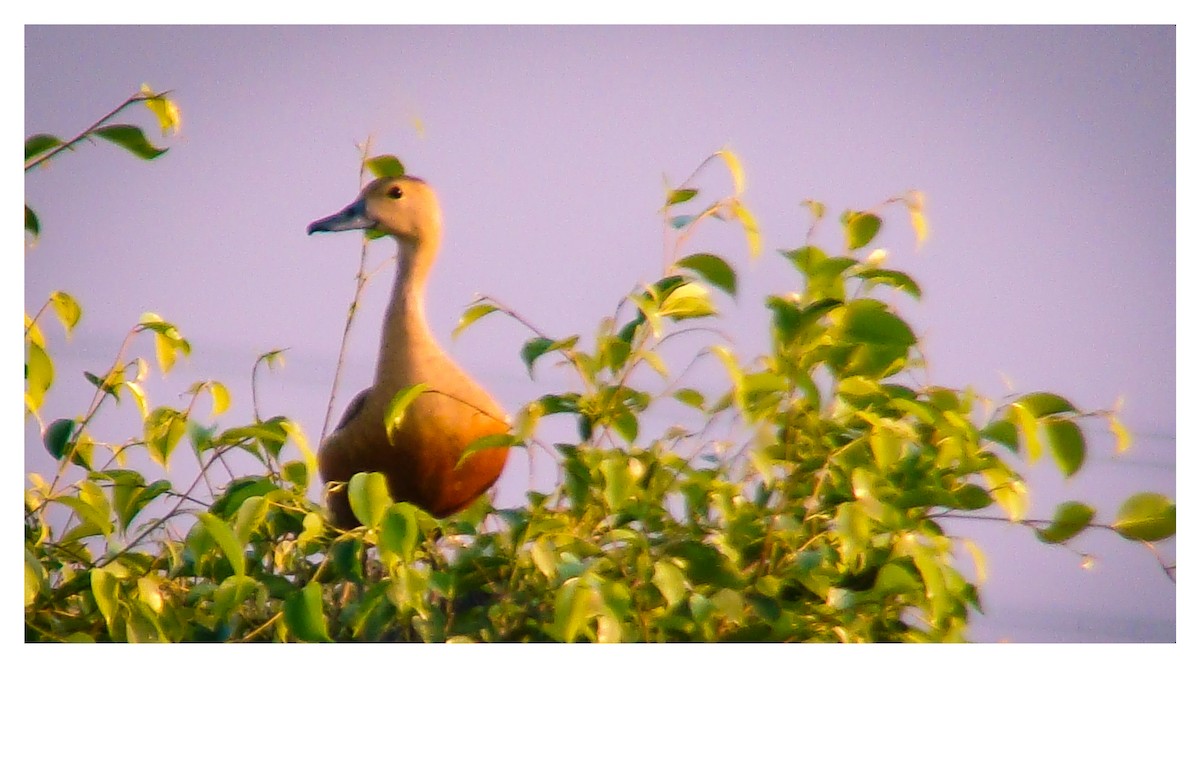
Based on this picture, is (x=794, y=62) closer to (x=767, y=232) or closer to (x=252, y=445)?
(x=767, y=232)

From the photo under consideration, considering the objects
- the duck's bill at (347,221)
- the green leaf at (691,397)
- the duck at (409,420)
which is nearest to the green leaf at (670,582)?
the green leaf at (691,397)

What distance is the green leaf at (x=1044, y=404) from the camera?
1.18m

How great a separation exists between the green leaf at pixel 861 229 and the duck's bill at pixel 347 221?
19.6 inches

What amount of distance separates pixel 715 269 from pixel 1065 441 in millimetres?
350

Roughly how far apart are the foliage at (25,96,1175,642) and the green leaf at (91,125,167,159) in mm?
16

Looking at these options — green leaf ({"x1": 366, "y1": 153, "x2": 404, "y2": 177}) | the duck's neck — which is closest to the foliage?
the duck's neck

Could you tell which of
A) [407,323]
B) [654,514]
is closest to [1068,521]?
[654,514]

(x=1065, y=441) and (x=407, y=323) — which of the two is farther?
(x=407, y=323)

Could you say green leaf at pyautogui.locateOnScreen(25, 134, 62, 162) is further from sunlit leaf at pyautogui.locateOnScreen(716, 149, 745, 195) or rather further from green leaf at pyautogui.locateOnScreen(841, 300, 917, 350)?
green leaf at pyautogui.locateOnScreen(841, 300, 917, 350)

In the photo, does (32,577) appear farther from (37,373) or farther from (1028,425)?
(1028,425)

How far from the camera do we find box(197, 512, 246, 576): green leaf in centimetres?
109

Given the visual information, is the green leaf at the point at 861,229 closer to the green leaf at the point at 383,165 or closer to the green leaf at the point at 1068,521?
the green leaf at the point at 1068,521

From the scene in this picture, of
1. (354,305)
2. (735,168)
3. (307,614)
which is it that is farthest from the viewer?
(354,305)

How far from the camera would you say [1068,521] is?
1.22 m
